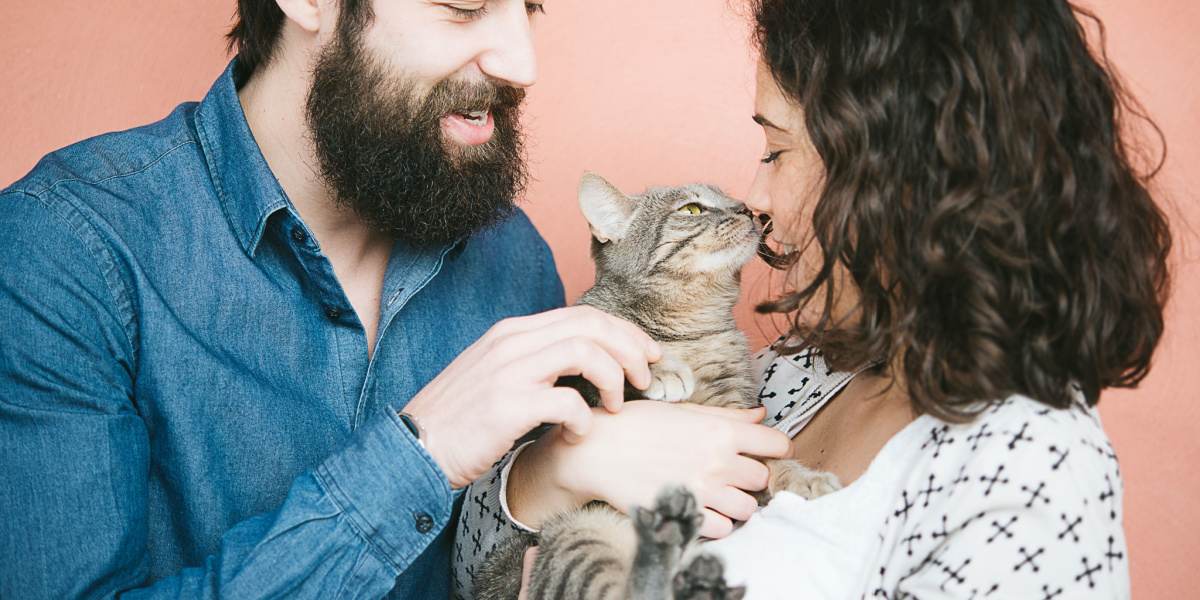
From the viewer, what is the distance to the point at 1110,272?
4.07ft

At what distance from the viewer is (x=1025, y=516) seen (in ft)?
3.69

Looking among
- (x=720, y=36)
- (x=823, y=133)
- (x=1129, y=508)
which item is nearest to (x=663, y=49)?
(x=720, y=36)

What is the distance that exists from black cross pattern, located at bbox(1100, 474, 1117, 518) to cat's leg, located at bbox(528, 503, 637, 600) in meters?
0.63

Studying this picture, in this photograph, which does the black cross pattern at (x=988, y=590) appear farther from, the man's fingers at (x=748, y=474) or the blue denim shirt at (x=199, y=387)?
the blue denim shirt at (x=199, y=387)

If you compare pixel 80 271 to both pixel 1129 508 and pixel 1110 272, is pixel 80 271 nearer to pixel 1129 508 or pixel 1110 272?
pixel 1110 272

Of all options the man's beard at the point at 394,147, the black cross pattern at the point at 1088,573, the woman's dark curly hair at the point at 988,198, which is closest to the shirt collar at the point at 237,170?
the man's beard at the point at 394,147

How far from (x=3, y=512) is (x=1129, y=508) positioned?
7.70 feet

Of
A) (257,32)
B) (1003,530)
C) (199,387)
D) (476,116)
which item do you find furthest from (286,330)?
(1003,530)

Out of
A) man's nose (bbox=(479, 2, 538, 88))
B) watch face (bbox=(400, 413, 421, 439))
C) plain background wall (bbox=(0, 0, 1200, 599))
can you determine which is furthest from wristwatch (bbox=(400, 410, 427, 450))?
plain background wall (bbox=(0, 0, 1200, 599))

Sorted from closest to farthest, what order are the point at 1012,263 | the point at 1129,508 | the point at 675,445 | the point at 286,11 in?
the point at 1012,263, the point at 675,445, the point at 286,11, the point at 1129,508

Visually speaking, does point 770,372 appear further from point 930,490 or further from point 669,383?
point 930,490

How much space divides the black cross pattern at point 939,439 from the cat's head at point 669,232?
70cm

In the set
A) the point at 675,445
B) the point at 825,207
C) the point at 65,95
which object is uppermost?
the point at 65,95

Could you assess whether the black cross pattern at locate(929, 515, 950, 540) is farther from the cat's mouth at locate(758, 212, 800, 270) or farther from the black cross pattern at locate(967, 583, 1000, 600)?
the cat's mouth at locate(758, 212, 800, 270)
